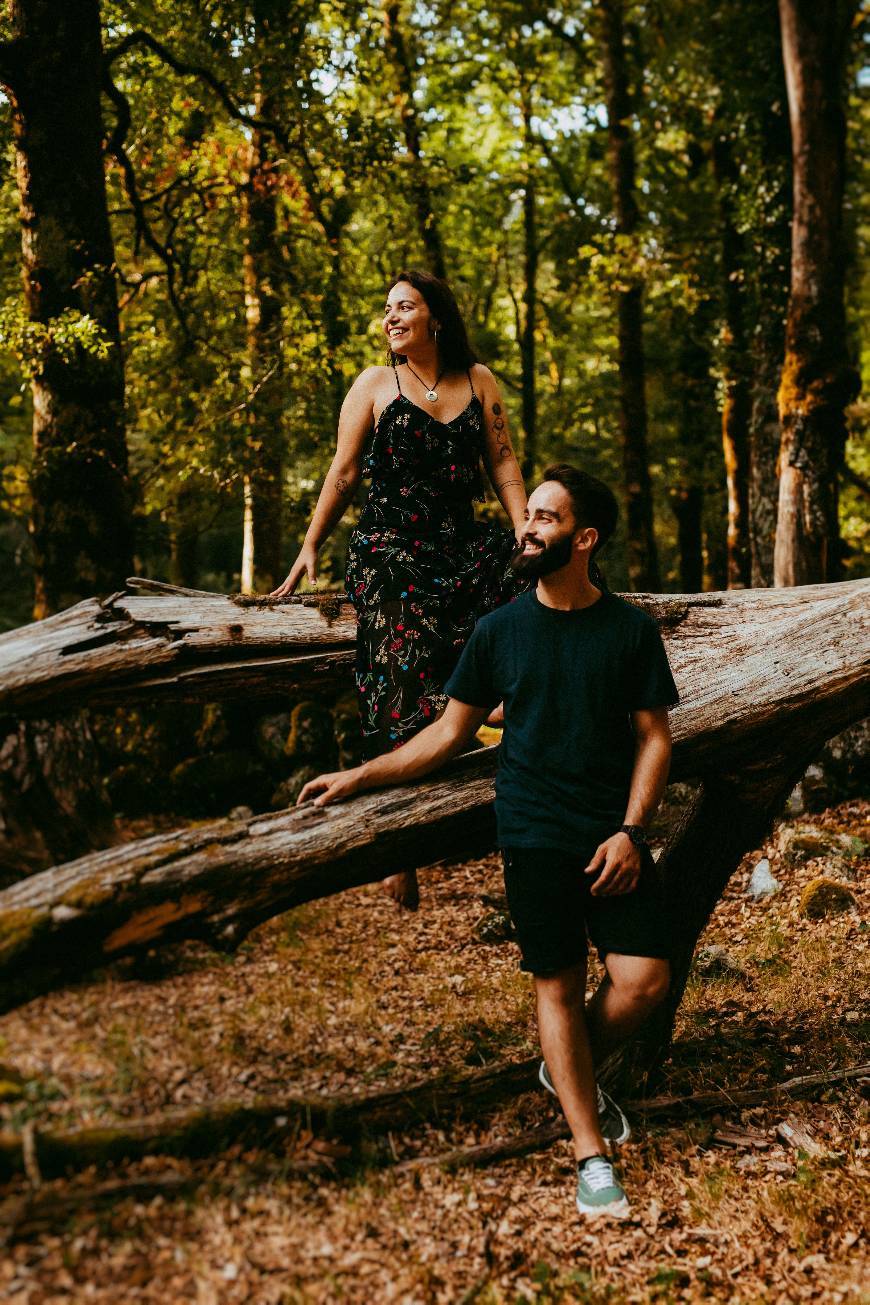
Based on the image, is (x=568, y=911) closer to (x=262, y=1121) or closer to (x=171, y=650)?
(x=262, y=1121)

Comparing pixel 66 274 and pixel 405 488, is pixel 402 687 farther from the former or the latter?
pixel 66 274

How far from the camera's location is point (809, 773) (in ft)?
26.5

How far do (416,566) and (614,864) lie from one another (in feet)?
5.30

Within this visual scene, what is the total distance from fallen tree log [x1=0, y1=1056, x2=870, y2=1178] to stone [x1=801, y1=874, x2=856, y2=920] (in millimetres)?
1883

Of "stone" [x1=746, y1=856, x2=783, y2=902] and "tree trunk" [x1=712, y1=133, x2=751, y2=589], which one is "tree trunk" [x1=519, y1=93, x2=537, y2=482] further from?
"stone" [x1=746, y1=856, x2=783, y2=902]

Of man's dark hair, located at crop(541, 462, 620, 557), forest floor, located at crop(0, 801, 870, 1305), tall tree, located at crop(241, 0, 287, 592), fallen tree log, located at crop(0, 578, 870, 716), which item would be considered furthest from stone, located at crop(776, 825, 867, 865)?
tall tree, located at crop(241, 0, 287, 592)

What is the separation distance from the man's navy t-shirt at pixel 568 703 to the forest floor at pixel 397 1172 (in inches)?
47.8

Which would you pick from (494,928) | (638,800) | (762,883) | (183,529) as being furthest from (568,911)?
(183,529)

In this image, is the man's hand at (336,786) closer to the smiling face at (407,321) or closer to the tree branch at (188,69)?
the smiling face at (407,321)

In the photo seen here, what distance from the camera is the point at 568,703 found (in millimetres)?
3359

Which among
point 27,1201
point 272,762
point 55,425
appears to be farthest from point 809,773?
point 27,1201

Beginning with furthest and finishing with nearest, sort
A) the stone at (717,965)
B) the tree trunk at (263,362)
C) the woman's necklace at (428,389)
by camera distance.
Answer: the tree trunk at (263,362) < the stone at (717,965) < the woman's necklace at (428,389)

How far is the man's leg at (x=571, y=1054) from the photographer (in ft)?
10.9

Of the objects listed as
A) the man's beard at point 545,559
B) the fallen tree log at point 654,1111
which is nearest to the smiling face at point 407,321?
the man's beard at point 545,559
